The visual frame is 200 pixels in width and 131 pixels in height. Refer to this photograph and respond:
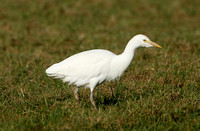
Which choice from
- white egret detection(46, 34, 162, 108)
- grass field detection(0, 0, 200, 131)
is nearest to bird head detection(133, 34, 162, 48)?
white egret detection(46, 34, 162, 108)

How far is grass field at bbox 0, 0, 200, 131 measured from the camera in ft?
15.9

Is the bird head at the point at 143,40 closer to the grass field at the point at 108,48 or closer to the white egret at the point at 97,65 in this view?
the white egret at the point at 97,65

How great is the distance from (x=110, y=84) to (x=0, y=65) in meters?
2.71

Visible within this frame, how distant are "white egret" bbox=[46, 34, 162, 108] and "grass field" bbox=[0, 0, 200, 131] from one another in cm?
41

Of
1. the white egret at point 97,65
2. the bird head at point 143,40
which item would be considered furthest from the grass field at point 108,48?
the bird head at point 143,40

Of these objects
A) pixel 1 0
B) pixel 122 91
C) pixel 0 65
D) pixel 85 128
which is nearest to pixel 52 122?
pixel 85 128

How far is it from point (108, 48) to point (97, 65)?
12.2 ft

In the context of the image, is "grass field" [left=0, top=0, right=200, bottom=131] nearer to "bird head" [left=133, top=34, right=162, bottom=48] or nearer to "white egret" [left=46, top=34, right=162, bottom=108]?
"white egret" [left=46, top=34, right=162, bottom=108]

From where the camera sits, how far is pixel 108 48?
8.88 metres

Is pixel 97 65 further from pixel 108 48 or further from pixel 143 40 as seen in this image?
pixel 108 48

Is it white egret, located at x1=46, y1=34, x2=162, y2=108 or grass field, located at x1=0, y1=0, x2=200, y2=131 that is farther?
white egret, located at x1=46, y1=34, x2=162, y2=108

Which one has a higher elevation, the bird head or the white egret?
the bird head

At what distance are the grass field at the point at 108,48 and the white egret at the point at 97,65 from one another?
41 centimetres

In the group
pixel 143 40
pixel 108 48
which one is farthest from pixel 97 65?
pixel 108 48
